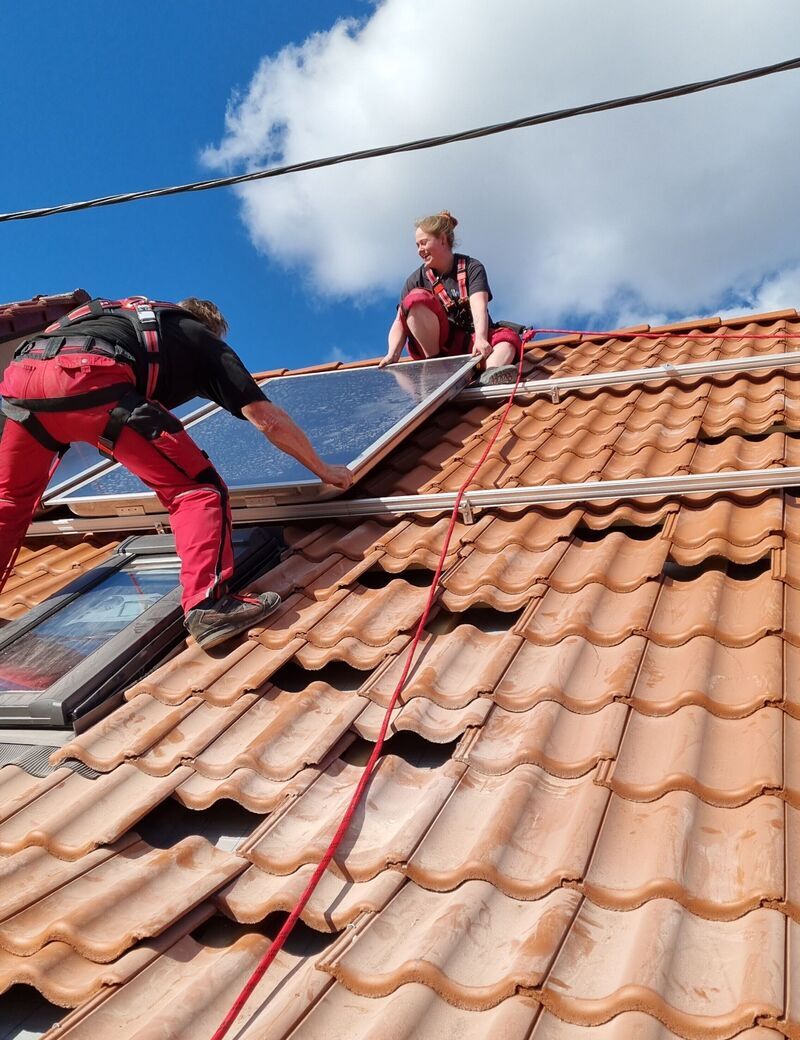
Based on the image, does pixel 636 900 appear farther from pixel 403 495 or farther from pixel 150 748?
pixel 403 495

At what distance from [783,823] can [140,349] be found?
2.49 m

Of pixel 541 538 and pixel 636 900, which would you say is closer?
pixel 636 900

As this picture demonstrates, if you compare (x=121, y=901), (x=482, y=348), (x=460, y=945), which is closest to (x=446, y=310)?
(x=482, y=348)

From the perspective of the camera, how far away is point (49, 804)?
225cm

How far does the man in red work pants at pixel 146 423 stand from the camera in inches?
116

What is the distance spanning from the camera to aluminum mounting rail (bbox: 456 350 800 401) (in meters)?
4.39

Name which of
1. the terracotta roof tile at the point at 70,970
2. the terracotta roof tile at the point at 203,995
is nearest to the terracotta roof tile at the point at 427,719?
the terracotta roof tile at the point at 203,995

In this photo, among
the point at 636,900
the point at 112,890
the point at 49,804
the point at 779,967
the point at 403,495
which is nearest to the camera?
the point at 779,967

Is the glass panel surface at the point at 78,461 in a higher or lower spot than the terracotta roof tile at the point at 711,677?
higher

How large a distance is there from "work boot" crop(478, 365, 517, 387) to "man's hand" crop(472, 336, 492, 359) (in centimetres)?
26

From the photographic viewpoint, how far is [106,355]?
119 inches

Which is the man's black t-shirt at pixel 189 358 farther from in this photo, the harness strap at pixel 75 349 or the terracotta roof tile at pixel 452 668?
the terracotta roof tile at pixel 452 668

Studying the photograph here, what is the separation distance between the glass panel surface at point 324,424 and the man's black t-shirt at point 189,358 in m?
0.49

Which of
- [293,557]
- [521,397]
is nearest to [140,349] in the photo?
[293,557]
